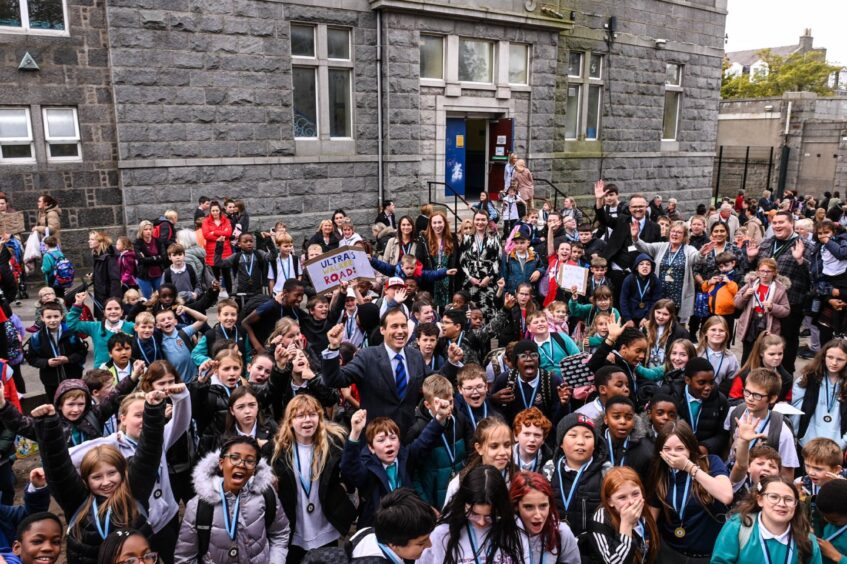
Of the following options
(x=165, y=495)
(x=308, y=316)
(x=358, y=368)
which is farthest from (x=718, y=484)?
(x=308, y=316)

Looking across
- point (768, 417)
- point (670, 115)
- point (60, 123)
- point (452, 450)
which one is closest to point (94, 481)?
point (452, 450)

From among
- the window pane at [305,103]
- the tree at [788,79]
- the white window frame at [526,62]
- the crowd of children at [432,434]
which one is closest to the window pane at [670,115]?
the white window frame at [526,62]

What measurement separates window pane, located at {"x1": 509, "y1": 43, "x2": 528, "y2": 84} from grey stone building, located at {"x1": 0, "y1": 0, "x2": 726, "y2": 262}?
0.12 ft

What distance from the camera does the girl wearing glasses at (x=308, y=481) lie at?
388 centimetres

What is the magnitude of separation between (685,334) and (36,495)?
5490mm

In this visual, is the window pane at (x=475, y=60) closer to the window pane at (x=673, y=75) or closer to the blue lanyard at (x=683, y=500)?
the window pane at (x=673, y=75)

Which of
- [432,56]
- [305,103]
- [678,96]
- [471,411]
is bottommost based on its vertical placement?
[471,411]

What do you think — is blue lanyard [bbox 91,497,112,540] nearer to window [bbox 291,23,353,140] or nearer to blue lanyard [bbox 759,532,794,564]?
blue lanyard [bbox 759,532,794,564]

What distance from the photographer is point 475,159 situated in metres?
17.3

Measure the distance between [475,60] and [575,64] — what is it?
3858mm

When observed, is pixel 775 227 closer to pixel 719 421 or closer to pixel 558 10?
pixel 719 421

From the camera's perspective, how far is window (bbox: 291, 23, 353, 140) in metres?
12.6

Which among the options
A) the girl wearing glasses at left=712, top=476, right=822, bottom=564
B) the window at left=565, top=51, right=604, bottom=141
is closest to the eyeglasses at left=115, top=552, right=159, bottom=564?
the girl wearing glasses at left=712, top=476, right=822, bottom=564

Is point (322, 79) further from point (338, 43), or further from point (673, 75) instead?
point (673, 75)
